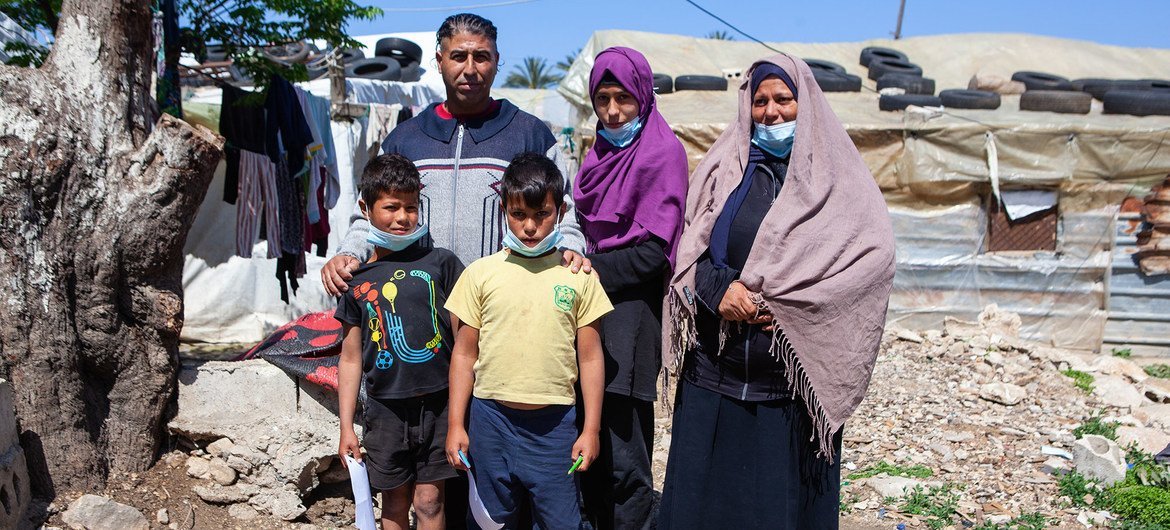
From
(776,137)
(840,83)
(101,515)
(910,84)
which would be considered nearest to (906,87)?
(910,84)

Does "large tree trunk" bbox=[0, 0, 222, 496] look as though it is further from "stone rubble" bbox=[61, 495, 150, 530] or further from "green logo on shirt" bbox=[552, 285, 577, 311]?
"green logo on shirt" bbox=[552, 285, 577, 311]

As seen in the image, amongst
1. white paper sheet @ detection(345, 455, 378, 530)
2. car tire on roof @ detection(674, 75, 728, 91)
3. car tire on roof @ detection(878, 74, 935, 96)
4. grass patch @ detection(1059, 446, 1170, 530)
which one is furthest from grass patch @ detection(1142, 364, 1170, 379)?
white paper sheet @ detection(345, 455, 378, 530)

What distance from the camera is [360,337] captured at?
250cm

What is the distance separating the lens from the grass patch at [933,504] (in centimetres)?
363

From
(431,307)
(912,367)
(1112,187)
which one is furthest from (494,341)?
(1112,187)

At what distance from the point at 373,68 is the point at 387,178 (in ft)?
34.6

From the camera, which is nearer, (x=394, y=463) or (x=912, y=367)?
(x=394, y=463)

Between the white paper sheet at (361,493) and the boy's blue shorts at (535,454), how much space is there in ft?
1.28

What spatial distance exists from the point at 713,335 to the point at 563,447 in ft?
1.79

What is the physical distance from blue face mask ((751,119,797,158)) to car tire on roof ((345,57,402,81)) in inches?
395

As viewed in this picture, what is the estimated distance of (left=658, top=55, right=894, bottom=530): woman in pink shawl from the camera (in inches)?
90.0

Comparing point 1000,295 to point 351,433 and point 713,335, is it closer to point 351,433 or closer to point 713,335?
point 713,335

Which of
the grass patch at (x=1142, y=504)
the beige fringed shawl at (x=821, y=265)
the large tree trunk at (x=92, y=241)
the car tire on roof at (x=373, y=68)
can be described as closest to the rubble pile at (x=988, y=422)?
the grass patch at (x=1142, y=504)

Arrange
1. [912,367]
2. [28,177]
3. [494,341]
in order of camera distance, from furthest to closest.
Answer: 1. [912,367]
2. [28,177]
3. [494,341]
